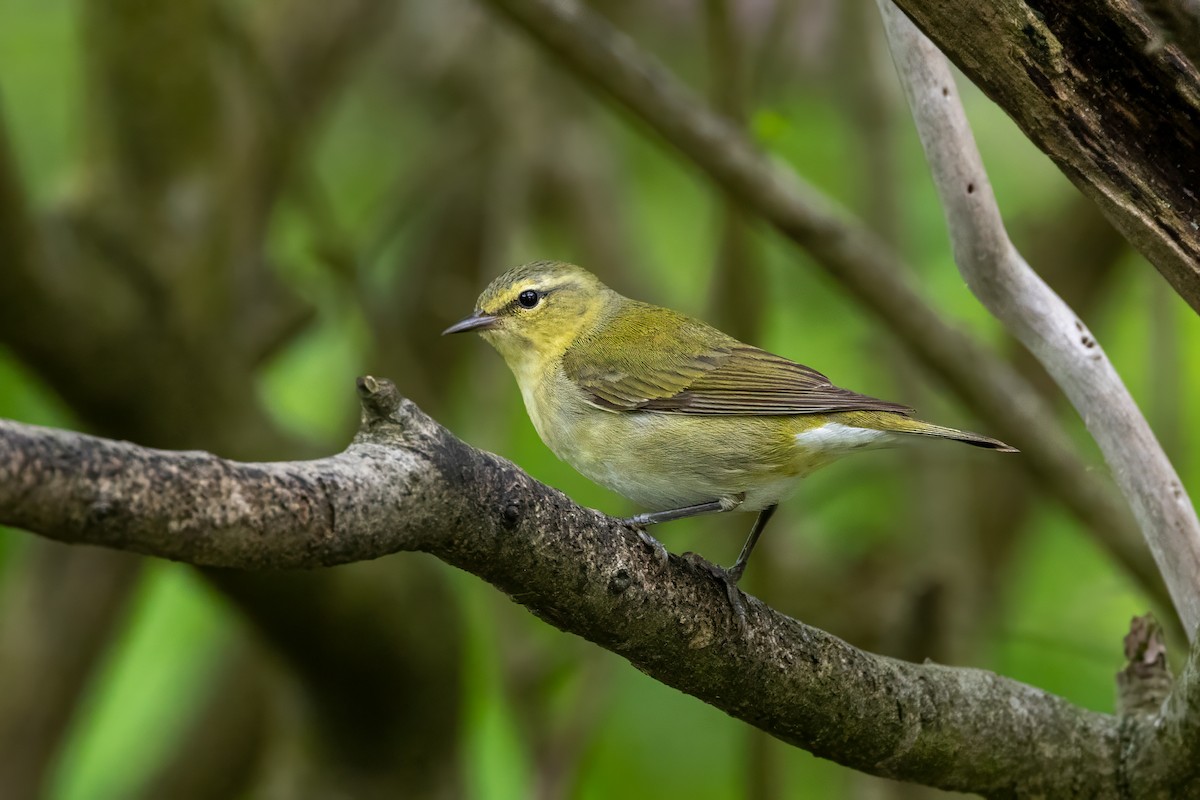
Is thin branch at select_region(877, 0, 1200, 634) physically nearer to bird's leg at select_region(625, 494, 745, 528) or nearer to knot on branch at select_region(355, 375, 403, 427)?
bird's leg at select_region(625, 494, 745, 528)

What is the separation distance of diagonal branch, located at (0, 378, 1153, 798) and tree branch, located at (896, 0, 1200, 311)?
100 cm

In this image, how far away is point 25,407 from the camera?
6.14m

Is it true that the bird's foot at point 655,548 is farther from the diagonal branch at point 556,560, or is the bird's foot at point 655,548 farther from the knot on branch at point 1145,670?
the knot on branch at point 1145,670

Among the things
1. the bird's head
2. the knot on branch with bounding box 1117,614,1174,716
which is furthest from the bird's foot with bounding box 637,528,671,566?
the bird's head

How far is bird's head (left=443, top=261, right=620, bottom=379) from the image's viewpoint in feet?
13.7

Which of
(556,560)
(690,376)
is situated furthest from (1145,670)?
(556,560)

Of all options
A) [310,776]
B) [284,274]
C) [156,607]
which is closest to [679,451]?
[310,776]

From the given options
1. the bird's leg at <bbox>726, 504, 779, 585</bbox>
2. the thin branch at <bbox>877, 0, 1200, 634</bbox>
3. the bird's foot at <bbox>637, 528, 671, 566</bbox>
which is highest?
the thin branch at <bbox>877, 0, 1200, 634</bbox>

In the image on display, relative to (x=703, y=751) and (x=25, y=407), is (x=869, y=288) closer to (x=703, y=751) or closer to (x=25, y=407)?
(x=703, y=751)

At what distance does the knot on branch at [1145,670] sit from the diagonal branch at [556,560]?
93 mm

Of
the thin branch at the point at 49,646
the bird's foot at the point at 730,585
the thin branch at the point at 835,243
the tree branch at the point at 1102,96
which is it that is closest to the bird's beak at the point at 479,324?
the thin branch at the point at 835,243

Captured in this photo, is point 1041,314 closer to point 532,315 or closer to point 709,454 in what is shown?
point 709,454

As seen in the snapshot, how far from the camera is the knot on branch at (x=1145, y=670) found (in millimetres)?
3070

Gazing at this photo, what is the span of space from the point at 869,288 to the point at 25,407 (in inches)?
155
